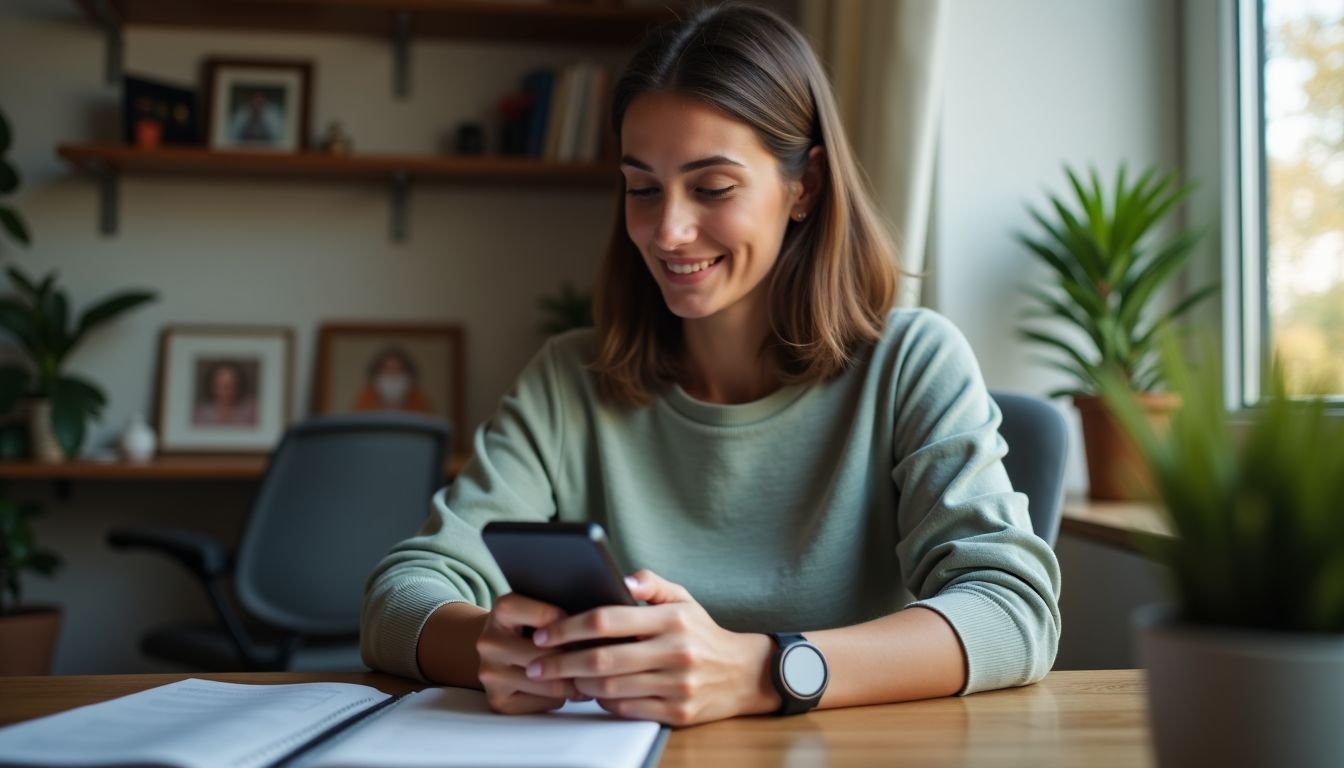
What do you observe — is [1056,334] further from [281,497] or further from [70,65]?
[70,65]

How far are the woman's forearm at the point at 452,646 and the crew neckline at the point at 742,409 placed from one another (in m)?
0.41

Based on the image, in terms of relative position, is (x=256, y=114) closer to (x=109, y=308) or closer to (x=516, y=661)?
(x=109, y=308)

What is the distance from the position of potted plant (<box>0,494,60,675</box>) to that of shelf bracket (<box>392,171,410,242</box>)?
1.21 meters

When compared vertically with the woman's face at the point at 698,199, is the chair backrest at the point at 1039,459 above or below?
below

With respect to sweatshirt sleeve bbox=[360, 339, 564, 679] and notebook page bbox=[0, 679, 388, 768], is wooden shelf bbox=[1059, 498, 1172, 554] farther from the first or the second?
notebook page bbox=[0, 679, 388, 768]

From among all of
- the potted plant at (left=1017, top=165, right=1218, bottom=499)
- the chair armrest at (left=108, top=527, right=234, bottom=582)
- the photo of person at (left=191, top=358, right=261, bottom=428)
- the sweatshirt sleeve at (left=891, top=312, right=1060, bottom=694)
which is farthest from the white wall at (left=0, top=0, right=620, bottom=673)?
the sweatshirt sleeve at (left=891, top=312, right=1060, bottom=694)

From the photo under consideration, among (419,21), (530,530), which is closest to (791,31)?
(530,530)

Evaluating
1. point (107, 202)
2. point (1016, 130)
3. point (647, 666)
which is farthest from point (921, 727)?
point (107, 202)

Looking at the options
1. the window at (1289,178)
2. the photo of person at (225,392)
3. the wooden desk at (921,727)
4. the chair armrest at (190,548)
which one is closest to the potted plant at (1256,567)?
the wooden desk at (921,727)

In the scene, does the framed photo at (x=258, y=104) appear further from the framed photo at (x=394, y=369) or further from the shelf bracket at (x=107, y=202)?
the framed photo at (x=394, y=369)

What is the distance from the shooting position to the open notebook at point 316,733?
58 cm

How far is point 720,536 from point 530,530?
0.59 m

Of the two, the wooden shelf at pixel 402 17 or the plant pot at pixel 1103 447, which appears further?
the wooden shelf at pixel 402 17

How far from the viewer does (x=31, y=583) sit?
3.17 meters
